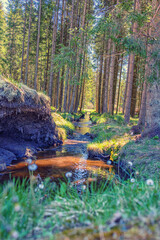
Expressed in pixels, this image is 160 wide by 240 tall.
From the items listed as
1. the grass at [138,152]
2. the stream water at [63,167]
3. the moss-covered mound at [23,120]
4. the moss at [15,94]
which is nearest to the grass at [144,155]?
the grass at [138,152]

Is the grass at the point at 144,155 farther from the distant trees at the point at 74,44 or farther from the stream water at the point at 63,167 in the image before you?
the distant trees at the point at 74,44

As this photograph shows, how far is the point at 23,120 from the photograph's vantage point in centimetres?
958

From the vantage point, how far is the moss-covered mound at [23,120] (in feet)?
25.1

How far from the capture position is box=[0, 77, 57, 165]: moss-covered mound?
25.1 ft

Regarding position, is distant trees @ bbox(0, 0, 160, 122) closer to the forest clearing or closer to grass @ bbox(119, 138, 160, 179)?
the forest clearing

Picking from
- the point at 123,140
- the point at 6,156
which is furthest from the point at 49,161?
the point at 123,140

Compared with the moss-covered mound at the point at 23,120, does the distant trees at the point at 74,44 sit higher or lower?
higher

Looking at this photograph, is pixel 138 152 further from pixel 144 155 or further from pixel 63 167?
pixel 63 167

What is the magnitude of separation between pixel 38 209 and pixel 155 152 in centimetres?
551

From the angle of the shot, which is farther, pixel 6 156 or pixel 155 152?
pixel 6 156

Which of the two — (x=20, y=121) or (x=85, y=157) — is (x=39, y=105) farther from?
(x=85, y=157)

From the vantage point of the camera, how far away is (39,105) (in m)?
9.87

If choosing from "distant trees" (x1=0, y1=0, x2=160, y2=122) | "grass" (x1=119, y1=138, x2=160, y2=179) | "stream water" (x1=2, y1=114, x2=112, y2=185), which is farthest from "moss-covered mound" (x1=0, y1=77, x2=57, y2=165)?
"grass" (x1=119, y1=138, x2=160, y2=179)

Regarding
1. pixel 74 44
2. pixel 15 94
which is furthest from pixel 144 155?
pixel 74 44
